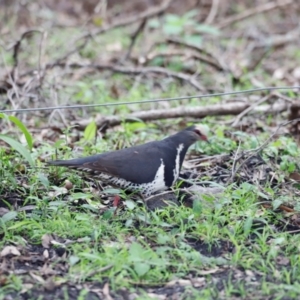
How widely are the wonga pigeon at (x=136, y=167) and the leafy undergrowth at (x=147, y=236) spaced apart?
0.11 meters

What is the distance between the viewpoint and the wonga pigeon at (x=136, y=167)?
173 inches

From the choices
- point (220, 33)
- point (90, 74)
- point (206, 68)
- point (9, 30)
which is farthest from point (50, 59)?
point (220, 33)

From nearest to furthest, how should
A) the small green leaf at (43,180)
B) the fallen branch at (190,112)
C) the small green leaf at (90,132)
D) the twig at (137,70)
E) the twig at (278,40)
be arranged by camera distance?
the small green leaf at (43,180) < the small green leaf at (90,132) < the fallen branch at (190,112) < the twig at (137,70) < the twig at (278,40)

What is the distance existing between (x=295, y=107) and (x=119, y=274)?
10.4 ft

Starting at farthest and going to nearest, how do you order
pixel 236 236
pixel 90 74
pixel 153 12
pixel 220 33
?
pixel 220 33 < pixel 153 12 < pixel 90 74 < pixel 236 236

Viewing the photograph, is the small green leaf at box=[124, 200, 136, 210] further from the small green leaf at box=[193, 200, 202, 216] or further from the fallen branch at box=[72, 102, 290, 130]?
the fallen branch at box=[72, 102, 290, 130]

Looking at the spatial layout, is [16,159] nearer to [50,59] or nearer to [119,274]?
[119,274]

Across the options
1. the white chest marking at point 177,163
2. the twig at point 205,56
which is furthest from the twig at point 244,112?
the twig at point 205,56

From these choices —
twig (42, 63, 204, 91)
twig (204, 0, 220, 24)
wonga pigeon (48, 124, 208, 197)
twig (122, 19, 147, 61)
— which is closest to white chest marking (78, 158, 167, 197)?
wonga pigeon (48, 124, 208, 197)

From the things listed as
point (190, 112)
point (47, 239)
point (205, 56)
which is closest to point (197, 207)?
point (47, 239)

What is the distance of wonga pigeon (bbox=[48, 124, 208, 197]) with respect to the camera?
4.38 meters

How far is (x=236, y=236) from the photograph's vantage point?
13.3ft

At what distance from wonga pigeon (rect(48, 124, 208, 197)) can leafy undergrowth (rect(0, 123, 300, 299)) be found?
11cm

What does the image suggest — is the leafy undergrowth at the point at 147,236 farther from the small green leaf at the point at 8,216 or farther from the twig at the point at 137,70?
the twig at the point at 137,70
